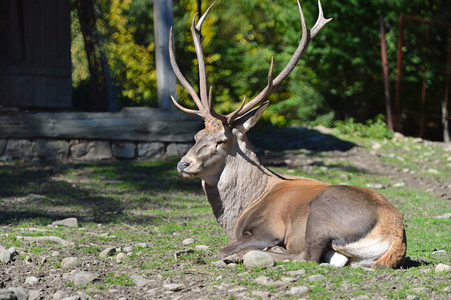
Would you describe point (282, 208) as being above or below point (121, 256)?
above

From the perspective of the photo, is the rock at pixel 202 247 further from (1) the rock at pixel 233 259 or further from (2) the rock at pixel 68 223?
(2) the rock at pixel 68 223

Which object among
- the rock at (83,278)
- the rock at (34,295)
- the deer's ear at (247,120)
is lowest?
the rock at (34,295)

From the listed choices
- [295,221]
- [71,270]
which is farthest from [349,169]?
[71,270]

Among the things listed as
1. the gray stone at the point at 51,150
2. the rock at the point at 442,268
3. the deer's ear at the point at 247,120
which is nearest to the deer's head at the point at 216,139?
the deer's ear at the point at 247,120

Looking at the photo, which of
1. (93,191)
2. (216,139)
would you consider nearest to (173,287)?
(216,139)

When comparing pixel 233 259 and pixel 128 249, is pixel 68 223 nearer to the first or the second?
pixel 128 249

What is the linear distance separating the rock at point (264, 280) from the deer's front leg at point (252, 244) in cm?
71

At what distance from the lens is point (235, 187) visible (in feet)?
18.2

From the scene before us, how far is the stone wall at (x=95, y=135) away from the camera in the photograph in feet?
33.0

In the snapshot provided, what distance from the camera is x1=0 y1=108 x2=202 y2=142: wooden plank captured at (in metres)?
10.1

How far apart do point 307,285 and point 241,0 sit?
1636 cm

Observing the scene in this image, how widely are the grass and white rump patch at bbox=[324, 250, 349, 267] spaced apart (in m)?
0.17

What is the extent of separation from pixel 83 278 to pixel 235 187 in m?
1.69

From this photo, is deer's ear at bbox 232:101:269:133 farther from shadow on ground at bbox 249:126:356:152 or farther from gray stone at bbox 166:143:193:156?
shadow on ground at bbox 249:126:356:152
